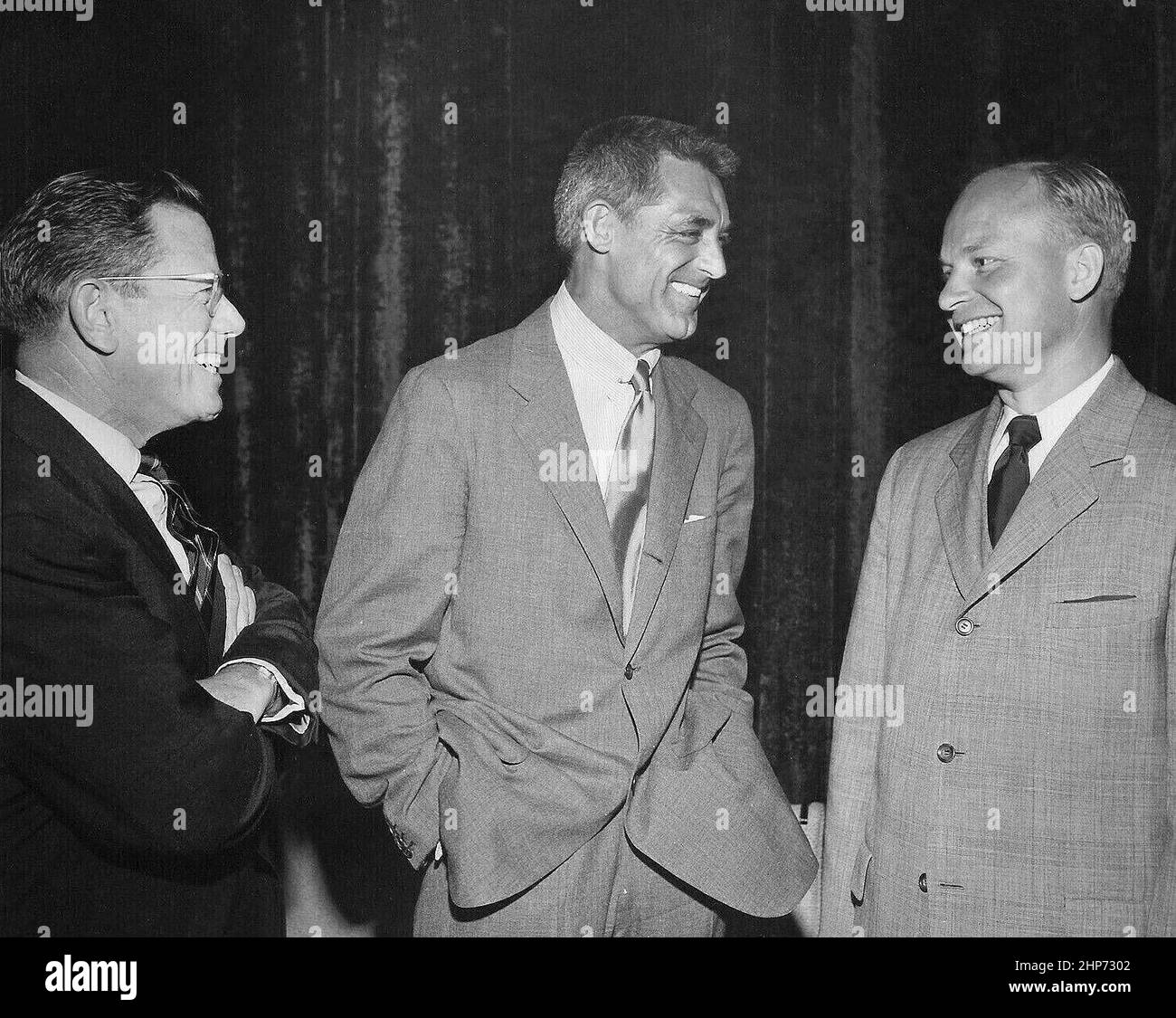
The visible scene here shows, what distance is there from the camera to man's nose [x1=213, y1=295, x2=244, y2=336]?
8.25 ft

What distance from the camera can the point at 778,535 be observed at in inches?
131

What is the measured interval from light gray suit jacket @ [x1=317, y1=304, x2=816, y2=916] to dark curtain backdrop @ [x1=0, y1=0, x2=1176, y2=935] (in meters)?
0.61

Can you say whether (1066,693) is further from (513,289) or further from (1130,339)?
(513,289)

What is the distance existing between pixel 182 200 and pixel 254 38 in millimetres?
685

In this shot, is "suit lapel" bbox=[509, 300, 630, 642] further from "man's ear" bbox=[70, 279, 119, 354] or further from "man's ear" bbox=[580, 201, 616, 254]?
"man's ear" bbox=[70, 279, 119, 354]

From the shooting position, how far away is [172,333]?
7.99 feet

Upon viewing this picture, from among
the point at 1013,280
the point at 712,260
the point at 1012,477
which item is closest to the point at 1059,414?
the point at 1012,477

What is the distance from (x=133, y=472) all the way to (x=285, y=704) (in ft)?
1.76

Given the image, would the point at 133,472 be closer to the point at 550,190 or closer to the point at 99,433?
the point at 99,433

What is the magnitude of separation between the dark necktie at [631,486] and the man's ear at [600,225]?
26 centimetres

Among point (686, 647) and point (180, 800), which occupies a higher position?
point (686, 647)

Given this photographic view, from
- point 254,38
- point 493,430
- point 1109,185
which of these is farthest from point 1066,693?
point 254,38

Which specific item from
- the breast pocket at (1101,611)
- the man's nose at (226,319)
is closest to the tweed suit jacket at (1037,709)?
the breast pocket at (1101,611)

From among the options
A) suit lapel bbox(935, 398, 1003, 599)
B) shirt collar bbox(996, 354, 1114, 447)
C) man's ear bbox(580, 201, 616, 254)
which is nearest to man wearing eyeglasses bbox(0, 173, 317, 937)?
man's ear bbox(580, 201, 616, 254)
